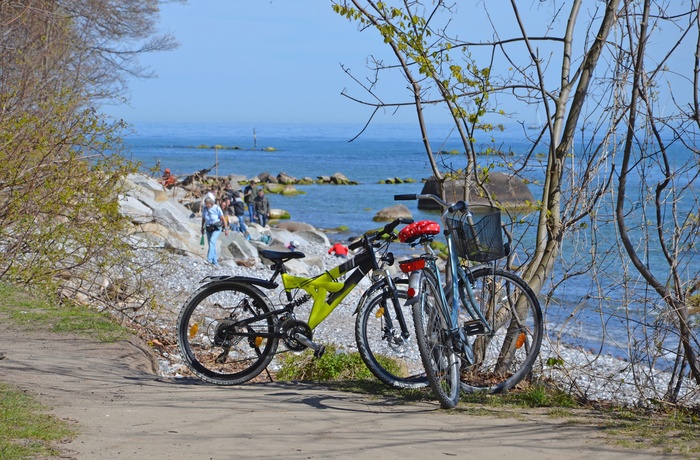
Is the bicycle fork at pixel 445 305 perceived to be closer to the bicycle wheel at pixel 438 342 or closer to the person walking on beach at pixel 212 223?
the bicycle wheel at pixel 438 342

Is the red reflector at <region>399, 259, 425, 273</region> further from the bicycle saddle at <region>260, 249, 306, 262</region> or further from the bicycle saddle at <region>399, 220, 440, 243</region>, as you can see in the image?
the bicycle saddle at <region>260, 249, 306, 262</region>

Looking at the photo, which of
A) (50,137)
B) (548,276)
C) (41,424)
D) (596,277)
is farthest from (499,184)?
(50,137)

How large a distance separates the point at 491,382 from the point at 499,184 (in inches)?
69.3

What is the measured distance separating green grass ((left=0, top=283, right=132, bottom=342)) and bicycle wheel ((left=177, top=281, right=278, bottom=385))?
1.84 meters

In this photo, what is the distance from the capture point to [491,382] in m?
6.48

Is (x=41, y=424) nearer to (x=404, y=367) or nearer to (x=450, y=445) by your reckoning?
(x=450, y=445)

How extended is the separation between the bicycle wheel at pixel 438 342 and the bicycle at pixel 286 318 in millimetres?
427

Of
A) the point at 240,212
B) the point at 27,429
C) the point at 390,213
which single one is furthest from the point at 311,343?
the point at 390,213

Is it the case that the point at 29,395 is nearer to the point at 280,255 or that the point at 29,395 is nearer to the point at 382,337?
the point at 280,255

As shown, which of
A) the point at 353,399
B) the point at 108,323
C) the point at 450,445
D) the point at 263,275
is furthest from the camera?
the point at 263,275

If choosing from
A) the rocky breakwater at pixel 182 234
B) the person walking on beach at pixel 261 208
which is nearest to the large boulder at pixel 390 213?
the person walking on beach at pixel 261 208

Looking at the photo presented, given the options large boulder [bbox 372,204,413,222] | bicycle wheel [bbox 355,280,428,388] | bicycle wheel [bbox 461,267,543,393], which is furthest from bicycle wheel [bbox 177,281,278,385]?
large boulder [bbox 372,204,413,222]

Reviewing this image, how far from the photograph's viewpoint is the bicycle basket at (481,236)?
5941mm

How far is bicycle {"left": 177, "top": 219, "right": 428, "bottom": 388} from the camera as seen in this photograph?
6195 millimetres
